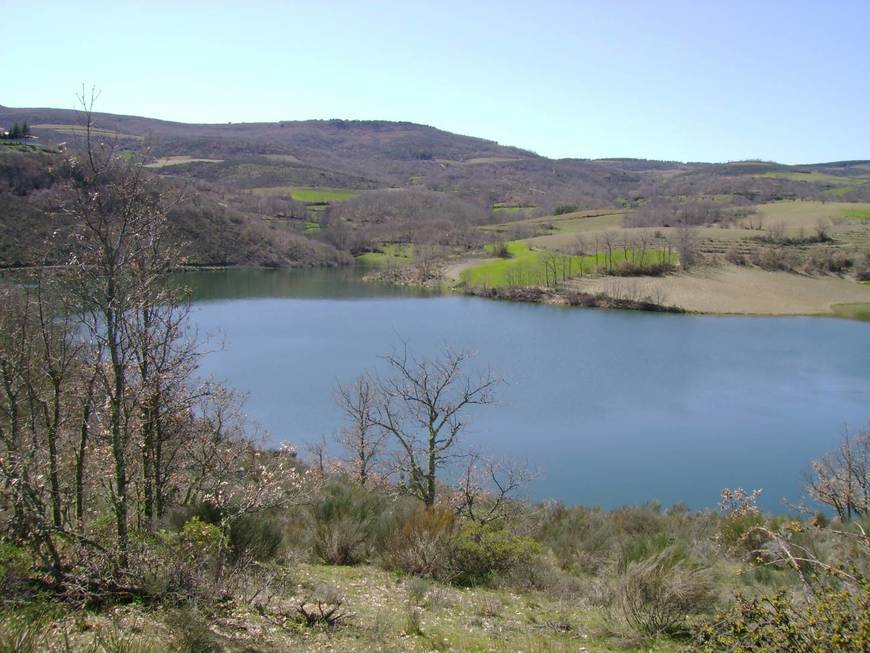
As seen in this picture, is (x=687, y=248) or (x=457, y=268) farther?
(x=457, y=268)

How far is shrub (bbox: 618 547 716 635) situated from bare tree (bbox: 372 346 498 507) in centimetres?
435

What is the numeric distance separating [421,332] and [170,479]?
28.3 metres

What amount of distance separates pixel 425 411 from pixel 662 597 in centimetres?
1205

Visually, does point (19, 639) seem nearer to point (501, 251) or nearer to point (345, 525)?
point (345, 525)

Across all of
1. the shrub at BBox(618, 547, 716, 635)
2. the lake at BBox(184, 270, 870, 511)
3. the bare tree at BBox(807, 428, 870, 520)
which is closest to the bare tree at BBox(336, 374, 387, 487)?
the lake at BBox(184, 270, 870, 511)

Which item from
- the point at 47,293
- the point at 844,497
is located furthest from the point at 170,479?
the point at 844,497

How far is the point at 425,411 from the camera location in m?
17.3

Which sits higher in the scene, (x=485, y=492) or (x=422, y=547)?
(x=422, y=547)

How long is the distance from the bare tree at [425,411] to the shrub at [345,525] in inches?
53.5

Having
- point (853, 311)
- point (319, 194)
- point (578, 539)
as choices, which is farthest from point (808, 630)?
point (319, 194)

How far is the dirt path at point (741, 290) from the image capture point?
161 ft

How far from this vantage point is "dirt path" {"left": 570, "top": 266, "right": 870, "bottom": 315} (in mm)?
49188

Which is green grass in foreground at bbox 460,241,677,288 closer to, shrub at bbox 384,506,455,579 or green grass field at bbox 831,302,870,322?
green grass field at bbox 831,302,870,322

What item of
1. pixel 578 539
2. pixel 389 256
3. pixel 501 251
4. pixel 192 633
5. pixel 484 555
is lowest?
pixel 578 539
